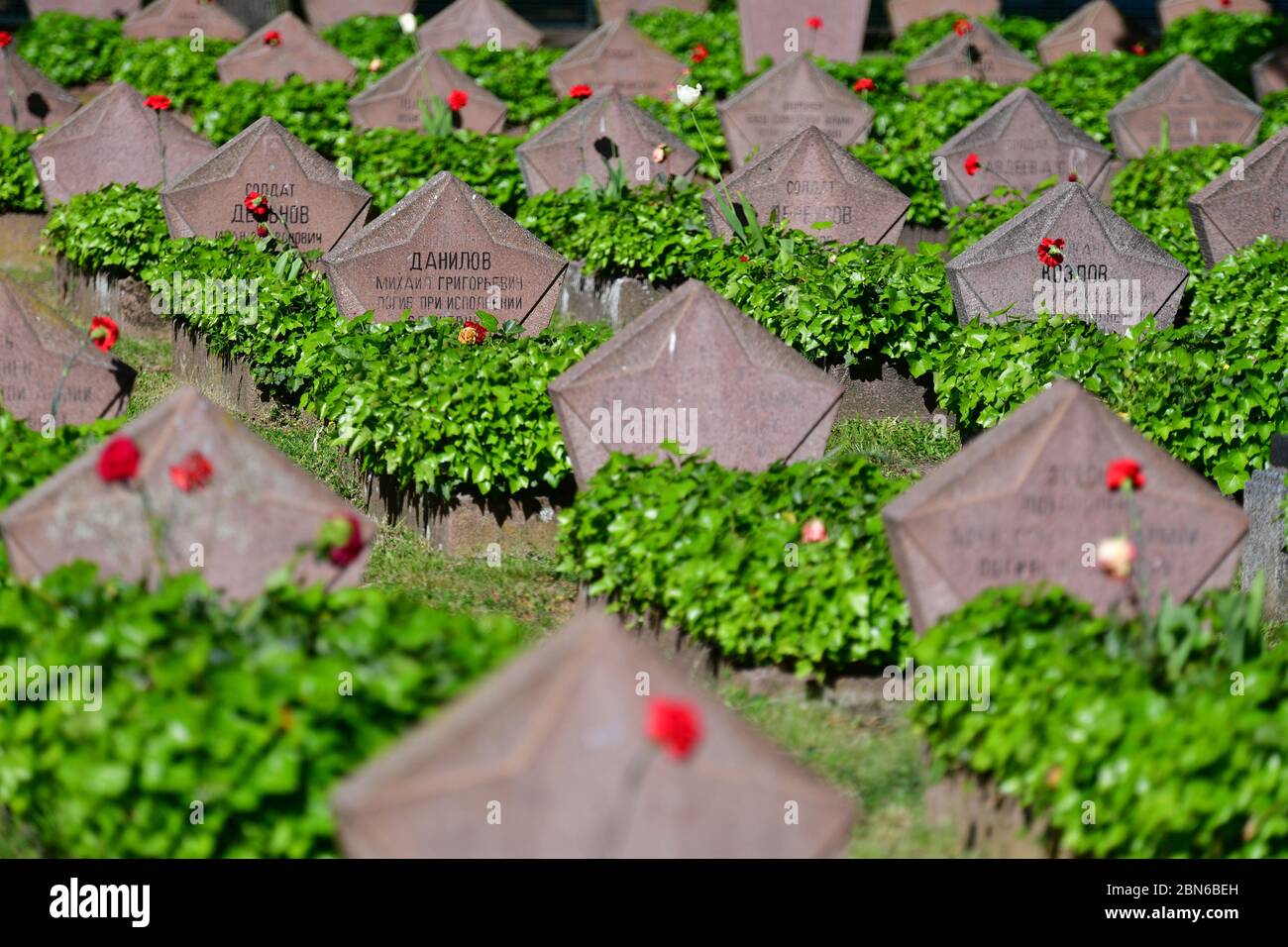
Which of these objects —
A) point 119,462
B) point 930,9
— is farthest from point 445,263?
point 930,9

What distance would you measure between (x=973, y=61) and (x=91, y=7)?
371 inches

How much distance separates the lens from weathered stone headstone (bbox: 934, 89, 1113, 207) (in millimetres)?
10992

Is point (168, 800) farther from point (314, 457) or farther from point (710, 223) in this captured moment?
point (710, 223)

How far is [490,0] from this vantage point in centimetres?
1662

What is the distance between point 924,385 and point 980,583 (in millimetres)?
3507

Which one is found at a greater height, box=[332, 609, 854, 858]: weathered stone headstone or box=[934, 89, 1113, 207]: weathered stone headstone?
box=[934, 89, 1113, 207]: weathered stone headstone

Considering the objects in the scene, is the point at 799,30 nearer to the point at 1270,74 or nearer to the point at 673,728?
the point at 1270,74

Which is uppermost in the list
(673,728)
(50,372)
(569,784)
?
(50,372)

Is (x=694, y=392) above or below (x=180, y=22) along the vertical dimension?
below

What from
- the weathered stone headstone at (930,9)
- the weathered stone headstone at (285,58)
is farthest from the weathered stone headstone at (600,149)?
the weathered stone headstone at (930,9)

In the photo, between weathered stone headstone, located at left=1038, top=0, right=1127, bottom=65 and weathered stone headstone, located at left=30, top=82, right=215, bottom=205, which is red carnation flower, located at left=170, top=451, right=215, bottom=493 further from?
weathered stone headstone, located at left=1038, top=0, right=1127, bottom=65

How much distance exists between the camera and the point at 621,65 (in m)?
14.1

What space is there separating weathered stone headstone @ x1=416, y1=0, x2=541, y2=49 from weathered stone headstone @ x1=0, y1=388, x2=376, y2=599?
480 inches

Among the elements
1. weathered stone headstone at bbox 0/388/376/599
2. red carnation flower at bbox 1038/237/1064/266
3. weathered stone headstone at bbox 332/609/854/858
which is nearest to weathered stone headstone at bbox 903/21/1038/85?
red carnation flower at bbox 1038/237/1064/266
